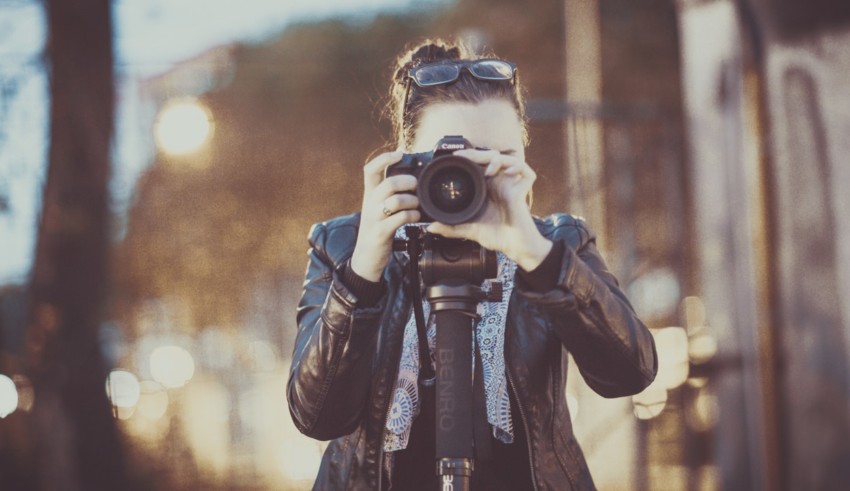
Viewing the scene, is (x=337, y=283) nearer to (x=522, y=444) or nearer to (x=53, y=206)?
(x=522, y=444)

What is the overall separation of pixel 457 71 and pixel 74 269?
3790mm

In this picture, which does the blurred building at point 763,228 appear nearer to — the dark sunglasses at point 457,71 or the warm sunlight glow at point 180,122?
the warm sunlight glow at point 180,122

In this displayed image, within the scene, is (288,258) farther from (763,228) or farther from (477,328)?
(477,328)

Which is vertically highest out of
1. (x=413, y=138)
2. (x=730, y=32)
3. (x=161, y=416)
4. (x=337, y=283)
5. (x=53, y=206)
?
(x=730, y=32)

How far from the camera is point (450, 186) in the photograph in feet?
5.37

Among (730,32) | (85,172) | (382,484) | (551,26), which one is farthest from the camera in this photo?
(551,26)

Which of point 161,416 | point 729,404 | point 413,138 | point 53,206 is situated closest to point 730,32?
point 729,404

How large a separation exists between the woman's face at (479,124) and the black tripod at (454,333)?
0.30m

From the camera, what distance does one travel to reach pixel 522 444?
1846 mm

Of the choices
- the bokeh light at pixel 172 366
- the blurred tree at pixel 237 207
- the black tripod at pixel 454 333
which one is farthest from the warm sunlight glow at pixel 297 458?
the black tripod at pixel 454 333

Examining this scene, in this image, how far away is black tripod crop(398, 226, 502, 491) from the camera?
4.92 ft

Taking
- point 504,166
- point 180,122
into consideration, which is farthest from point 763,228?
point 180,122

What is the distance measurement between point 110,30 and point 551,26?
10.6 meters

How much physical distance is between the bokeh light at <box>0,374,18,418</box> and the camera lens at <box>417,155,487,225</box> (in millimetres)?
3830
